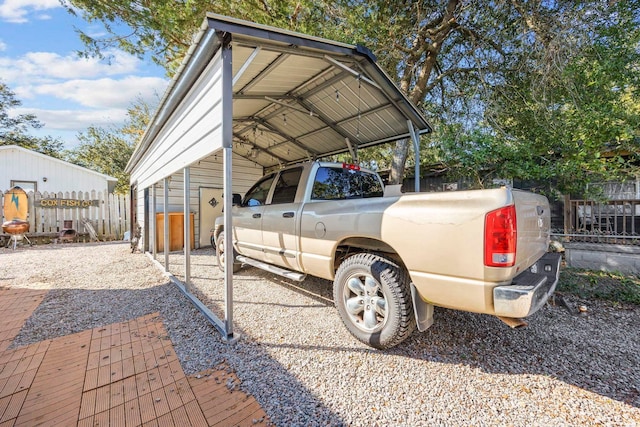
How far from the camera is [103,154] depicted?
71.5 feet

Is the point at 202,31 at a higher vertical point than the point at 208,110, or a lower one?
higher

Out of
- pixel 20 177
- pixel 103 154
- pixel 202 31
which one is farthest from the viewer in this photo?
pixel 103 154

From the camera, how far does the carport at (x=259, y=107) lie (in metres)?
2.84

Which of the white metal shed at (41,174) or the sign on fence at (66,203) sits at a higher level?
the white metal shed at (41,174)

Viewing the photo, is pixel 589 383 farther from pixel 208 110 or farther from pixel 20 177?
pixel 20 177

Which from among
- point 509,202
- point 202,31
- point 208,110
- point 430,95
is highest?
point 430,95

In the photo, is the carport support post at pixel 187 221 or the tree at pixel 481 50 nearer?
the carport support post at pixel 187 221

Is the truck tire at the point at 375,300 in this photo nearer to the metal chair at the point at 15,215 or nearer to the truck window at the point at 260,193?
the truck window at the point at 260,193

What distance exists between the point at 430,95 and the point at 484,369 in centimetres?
815

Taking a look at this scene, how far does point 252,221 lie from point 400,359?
314 centimetres

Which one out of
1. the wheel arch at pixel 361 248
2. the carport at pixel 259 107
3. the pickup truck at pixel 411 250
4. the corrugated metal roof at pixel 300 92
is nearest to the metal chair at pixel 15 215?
the carport at pixel 259 107

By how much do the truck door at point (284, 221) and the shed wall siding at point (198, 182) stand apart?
4.98m

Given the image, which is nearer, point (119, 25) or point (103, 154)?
point (119, 25)

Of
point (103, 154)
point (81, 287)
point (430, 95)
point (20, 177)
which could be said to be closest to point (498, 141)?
point (430, 95)
